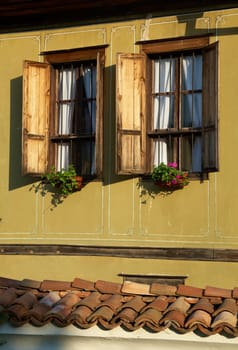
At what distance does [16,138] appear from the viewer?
1036 centimetres

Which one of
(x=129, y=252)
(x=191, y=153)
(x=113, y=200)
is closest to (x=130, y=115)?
(x=191, y=153)

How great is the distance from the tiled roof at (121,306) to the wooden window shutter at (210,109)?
1.65m

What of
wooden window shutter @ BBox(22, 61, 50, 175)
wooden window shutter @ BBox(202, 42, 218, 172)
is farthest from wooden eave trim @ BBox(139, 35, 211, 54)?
wooden window shutter @ BBox(22, 61, 50, 175)

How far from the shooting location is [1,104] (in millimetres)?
10492

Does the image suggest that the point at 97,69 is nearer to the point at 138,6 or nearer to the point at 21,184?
the point at 138,6

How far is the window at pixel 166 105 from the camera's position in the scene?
9367 millimetres

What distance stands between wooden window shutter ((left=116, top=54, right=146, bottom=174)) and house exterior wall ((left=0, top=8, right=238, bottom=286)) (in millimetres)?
322

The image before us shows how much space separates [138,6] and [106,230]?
3098mm

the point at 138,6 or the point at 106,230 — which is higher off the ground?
the point at 138,6

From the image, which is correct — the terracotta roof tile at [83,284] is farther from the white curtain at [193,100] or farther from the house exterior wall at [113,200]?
the white curtain at [193,100]

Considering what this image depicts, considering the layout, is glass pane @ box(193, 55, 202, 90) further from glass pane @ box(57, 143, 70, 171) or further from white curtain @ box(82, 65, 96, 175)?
glass pane @ box(57, 143, 70, 171)

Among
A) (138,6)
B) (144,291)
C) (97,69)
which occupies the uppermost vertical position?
(138,6)

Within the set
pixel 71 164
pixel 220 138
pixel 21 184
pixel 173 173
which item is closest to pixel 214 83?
pixel 220 138

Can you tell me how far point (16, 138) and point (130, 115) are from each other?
186 centimetres
